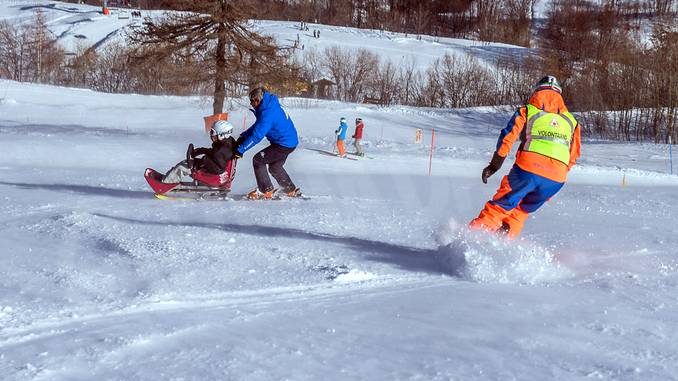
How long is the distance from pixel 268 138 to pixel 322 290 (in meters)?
5.62

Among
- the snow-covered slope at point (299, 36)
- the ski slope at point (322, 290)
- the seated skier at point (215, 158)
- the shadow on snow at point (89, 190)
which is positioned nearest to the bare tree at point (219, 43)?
the shadow on snow at point (89, 190)

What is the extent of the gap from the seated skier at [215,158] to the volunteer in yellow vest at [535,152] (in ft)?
16.1

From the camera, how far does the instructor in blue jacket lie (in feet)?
34.4

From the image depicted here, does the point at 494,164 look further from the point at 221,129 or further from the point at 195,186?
the point at 195,186

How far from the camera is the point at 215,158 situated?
1084 centimetres

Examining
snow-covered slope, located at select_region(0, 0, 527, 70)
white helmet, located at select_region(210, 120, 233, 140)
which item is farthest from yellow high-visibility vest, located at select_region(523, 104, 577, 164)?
snow-covered slope, located at select_region(0, 0, 527, 70)

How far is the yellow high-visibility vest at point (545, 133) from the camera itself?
6812 millimetres

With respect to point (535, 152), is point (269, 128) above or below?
below

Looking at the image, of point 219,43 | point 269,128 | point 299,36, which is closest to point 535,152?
point 269,128

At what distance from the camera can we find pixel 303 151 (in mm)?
25281

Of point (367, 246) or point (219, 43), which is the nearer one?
point (367, 246)

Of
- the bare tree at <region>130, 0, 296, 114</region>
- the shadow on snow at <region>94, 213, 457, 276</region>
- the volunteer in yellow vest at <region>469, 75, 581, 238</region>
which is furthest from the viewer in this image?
Result: the bare tree at <region>130, 0, 296, 114</region>

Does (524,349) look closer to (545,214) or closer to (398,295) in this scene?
(398,295)

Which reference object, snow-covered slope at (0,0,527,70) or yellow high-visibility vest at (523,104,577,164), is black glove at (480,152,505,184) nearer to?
yellow high-visibility vest at (523,104,577,164)
